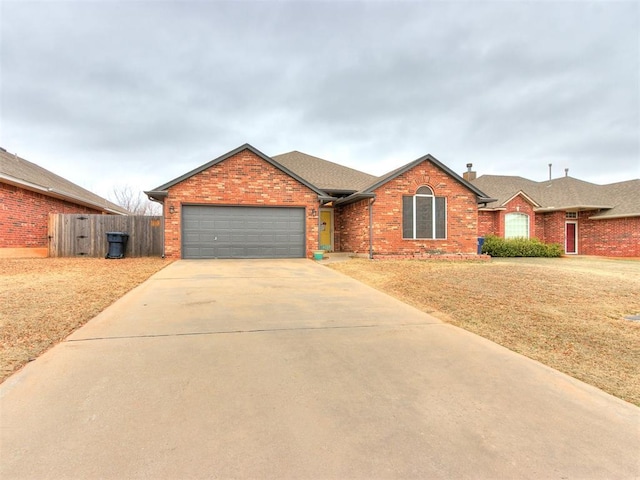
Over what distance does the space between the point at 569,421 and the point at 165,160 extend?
1263 inches

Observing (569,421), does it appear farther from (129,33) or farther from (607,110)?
(607,110)

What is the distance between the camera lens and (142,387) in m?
2.80

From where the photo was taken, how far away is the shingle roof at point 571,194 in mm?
19188

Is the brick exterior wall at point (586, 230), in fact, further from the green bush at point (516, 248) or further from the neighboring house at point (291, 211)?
the neighboring house at point (291, 211)

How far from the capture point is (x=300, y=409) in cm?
250

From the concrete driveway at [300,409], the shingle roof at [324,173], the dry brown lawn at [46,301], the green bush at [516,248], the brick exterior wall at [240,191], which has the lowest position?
the concrete driveway at [300,409]

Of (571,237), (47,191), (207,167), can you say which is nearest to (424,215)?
(207,167)

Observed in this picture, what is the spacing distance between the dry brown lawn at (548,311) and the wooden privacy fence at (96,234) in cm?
1018

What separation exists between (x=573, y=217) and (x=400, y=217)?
14064 millimetres

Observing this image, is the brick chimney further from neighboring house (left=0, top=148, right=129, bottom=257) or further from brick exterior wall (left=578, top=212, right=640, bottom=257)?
neighboring house (left=0, top=148, right=129, bottom=257)

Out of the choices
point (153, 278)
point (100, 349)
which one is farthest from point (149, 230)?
point (100, 349)

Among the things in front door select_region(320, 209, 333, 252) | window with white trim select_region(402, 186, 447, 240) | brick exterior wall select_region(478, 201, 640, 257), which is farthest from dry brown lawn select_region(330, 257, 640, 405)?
brick exterior wall select_region(478, 201, 640, 257)

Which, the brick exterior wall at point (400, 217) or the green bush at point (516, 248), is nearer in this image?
the brick exterior wall at point (400, 217)

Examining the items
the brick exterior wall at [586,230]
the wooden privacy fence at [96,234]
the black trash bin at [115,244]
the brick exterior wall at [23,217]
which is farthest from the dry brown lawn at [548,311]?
the brick exterior wall at [23,217]
